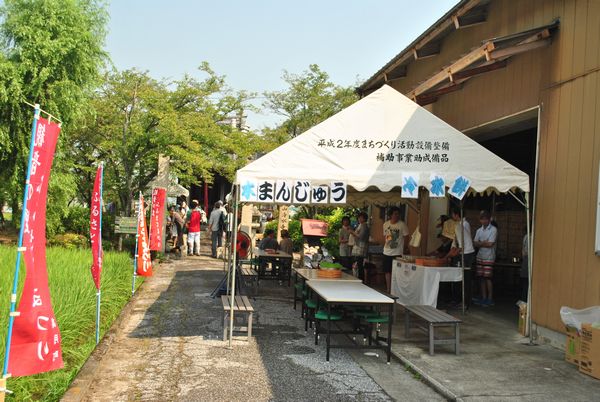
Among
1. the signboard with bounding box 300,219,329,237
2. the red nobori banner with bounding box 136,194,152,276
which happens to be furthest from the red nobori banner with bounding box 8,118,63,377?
the signboard with bounding box 300,219,329,237

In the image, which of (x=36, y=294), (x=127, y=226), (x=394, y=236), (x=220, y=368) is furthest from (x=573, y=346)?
(x=127, y=226)

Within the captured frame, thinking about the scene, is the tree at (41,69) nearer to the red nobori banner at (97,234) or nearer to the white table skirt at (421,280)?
the red nobori banner at (97,234)

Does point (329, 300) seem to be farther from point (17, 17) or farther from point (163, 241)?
point (17, 17)

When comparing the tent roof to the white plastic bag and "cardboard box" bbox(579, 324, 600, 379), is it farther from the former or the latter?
"cardboard box" bbox(579, 324, 600, 379)

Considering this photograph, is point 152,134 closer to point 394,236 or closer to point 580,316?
point 394,236

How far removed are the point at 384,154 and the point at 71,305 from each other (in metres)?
4.63

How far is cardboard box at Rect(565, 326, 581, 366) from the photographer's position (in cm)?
598

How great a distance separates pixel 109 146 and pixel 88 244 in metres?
3.20

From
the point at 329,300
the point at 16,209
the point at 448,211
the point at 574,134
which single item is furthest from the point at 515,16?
the point at 16,209

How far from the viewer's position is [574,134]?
6801 millimetres

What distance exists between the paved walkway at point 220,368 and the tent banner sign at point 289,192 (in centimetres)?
191

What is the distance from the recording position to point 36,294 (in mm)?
4004

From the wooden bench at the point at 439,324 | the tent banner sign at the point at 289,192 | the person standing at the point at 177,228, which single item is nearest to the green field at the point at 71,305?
the tent banner sign at the point at 289,192

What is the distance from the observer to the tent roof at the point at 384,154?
7141mm
